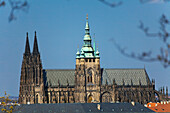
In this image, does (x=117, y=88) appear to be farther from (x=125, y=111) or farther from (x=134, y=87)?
(x=125, y=111)

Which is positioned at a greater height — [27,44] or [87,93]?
[27,44]

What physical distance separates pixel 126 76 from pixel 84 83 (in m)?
14.8

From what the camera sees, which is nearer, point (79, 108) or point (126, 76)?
point (79, 108)

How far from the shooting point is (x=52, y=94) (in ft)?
568

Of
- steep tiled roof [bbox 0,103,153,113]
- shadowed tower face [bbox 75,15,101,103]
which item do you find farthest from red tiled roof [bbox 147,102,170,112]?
shadowed tower face [bbox 75,15,101,103]

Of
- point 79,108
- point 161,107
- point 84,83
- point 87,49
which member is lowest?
point 161,107

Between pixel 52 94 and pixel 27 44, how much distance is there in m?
17.4

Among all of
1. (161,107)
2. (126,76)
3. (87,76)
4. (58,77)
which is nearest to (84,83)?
(87,76)

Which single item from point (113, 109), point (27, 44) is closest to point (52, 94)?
point (27, 44)

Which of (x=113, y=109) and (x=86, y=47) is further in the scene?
(x=86, y=47)

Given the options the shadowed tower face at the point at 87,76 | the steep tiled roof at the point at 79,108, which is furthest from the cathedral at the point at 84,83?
the steep tiled roof at the point at 79,108

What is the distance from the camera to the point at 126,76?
17750cm

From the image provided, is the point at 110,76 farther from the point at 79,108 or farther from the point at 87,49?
the point at 79,108

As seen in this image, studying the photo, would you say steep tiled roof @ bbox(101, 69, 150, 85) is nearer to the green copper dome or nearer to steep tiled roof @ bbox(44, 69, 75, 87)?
the green copper dome
